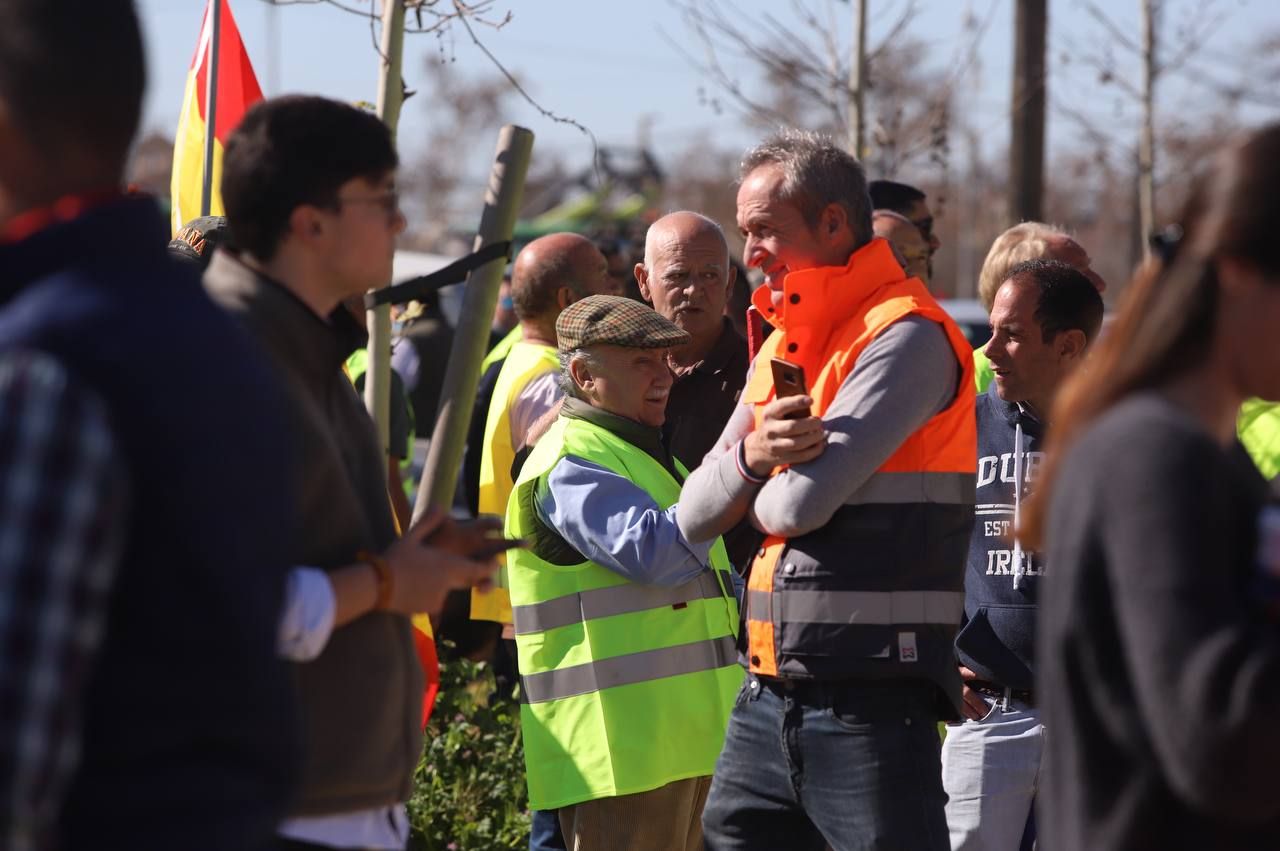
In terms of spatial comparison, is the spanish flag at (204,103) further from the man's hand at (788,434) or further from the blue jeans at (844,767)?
the blue jeans at (844,767)

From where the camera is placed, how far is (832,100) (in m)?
9.03

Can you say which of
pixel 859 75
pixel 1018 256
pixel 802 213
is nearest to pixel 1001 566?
pixel 802 213

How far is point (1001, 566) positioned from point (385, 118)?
2.06 metres

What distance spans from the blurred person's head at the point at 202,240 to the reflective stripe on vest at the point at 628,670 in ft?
4.51

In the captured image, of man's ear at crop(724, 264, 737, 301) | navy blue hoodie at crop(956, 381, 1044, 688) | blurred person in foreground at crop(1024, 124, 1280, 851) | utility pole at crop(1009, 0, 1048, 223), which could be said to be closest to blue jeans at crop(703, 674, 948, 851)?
navy blue hoodie at crop(956, 381, 1044, 688)

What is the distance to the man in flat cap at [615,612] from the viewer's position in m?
4.34

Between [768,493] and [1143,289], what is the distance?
Result: 1.56 meters

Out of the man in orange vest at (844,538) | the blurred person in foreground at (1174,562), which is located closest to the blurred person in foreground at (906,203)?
the man in orange vest at (844,538)

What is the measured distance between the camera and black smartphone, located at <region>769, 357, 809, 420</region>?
3.59 metres

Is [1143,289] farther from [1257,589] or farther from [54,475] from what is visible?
[54,475]

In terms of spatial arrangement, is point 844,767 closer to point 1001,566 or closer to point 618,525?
point 618,525

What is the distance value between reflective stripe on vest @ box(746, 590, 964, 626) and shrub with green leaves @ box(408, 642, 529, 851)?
77.2 inches

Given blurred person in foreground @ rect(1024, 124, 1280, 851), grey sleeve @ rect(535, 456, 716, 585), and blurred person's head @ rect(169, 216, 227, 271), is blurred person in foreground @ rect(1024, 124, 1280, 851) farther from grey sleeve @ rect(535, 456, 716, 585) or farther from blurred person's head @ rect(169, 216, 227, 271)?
blurred person's head @ rect(169, 216, 227, 271)

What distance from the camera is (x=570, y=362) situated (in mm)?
4574
